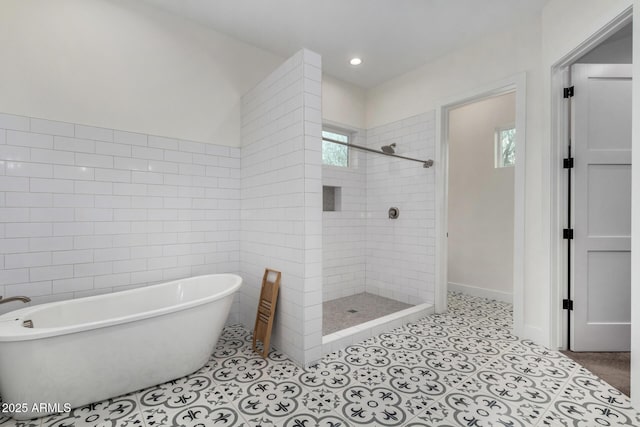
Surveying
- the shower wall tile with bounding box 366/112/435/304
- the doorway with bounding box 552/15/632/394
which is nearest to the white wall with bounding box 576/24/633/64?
the doorway with bounding box 552/15/632/394

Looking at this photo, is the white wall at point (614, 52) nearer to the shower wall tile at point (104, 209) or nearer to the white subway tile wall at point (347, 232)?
the white subway tile wall at point (347, 232)

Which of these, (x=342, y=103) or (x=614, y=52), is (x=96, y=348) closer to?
(x=342, y=103)

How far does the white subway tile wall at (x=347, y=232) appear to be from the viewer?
13.0 feet

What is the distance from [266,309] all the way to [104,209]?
1580 millimetres

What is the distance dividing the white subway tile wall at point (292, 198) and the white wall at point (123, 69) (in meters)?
0.54

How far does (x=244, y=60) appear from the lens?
321 cm

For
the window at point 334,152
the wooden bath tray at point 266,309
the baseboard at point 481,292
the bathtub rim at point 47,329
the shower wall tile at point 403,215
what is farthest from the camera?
the window at point 334,152

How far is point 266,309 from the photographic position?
257 centimetres

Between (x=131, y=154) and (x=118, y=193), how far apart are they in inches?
14.0

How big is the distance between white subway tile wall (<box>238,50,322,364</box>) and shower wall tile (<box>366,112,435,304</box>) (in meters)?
1.77

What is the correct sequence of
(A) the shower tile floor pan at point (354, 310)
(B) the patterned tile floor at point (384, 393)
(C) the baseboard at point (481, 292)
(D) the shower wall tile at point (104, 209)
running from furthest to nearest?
(C) the baseboard at point (481, 292) < (A) the shower tile floor pan at point (354, 310) < (D) the shower wall tile at point (104, 209) < (B) the patterned tile floor at point (384, 393)

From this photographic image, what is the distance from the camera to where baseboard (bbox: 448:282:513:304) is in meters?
3.92

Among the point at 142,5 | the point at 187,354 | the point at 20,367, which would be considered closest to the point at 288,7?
the point at 142,5

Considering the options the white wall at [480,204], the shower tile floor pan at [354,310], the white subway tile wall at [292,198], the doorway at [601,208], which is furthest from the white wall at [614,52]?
the shower tile floor pan at [354,310]
